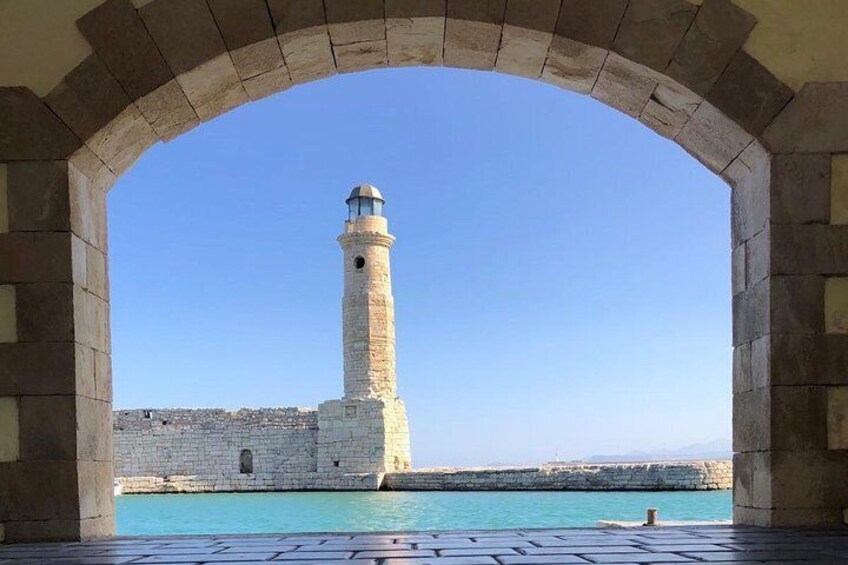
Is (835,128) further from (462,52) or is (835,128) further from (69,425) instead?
(69,425)

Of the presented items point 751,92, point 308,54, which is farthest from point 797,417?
point 308,54

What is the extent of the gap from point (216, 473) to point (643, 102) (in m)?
29.9

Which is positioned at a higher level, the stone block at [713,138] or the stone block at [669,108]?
the stone block at [669,108]

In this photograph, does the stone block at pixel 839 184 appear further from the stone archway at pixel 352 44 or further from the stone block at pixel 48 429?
the stone block at pixel 48 429

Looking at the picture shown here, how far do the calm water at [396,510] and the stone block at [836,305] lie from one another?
11344mm

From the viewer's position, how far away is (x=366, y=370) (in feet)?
90.9

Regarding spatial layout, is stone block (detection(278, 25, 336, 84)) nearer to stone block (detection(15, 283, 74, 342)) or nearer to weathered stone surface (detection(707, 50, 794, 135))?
stone block (detection(15, 283, 74, 342))

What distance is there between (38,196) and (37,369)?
0.78 m

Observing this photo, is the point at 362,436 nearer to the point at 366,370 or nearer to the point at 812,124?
the point at 366,370

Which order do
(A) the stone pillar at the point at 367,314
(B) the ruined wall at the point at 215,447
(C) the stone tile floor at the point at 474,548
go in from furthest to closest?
(B) the ruined wall at the point at 215,447, (A) the stone pillar at the point at 367,314, (C) the stone tile floor at the point at 474,548

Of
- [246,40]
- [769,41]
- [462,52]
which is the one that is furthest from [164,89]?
[769,41]

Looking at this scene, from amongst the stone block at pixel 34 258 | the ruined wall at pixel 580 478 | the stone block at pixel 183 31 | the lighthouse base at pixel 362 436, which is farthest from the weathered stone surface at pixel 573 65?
the lighthouse base at pixel 362 436

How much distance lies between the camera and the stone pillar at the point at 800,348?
3365 millimetres

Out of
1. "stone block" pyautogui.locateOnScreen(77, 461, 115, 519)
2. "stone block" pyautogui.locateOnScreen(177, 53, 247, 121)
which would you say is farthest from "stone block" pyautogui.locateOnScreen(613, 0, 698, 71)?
"stone block" pyautogui.locateOnScreen(77, 461, 115, 519)
